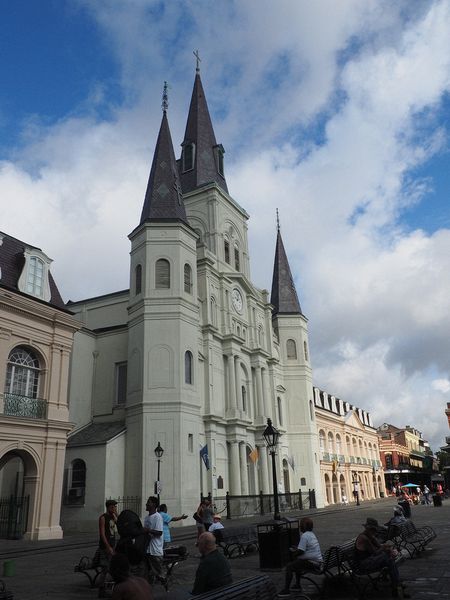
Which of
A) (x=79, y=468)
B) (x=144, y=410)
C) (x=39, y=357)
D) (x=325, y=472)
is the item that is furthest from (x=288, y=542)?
(x=325, y=472)

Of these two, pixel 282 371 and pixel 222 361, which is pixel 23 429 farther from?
pixel 282 371

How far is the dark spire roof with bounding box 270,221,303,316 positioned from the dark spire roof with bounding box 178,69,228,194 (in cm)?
954

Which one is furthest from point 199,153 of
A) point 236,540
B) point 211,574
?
point 211,574

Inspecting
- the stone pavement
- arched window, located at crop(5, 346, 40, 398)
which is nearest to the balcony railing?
arched window, located at crop(5, 346, 40, 398)

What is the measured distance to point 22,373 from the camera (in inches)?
935

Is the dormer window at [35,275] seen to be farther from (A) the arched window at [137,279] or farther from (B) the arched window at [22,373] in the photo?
A: (A) the arched window at [137,279]

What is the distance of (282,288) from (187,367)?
2253 cm

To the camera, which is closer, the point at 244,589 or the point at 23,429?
the point at 244,589

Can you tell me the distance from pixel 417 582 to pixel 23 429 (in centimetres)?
1716

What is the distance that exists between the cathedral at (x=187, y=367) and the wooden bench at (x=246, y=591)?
783 inches

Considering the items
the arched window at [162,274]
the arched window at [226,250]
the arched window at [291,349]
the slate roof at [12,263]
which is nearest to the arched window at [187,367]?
the arched window at [162,274]

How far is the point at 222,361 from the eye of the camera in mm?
38281

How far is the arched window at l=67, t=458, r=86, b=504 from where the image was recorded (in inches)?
1126

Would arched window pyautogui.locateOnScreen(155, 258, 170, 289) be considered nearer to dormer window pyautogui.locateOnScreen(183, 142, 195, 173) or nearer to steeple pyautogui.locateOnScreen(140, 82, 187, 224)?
steeple pyautogui.locateOnScreen(140, 82, 187, 224)
